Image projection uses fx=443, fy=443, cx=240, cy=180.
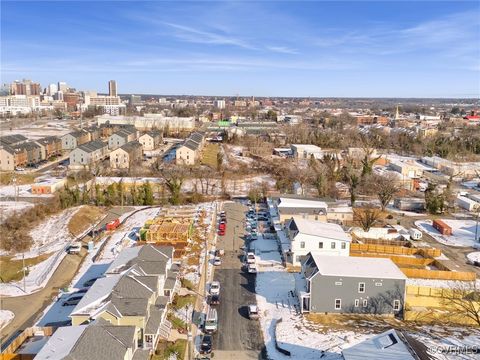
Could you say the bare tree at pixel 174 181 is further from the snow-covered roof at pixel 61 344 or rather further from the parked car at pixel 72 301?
the snow-covered roof at pixel 61 344

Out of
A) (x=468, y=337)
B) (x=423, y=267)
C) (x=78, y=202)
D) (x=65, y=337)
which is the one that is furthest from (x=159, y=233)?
Answer: (x=468, y=337)

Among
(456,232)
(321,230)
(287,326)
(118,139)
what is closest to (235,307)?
(287,326)

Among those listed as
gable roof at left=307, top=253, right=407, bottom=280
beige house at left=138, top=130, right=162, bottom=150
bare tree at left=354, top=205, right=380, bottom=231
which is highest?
beige house at left=138, top=130, right=162, bottom=150

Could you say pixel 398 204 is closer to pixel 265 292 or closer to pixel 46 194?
pixel 265 292

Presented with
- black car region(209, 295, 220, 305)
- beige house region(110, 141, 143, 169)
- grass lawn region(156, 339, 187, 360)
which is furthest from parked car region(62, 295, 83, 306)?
beige house region(110, 141, 143, 169)

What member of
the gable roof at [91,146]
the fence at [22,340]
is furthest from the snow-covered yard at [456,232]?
the gable roof at [91,146]

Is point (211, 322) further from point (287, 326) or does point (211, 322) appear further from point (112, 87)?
point (112, 87)

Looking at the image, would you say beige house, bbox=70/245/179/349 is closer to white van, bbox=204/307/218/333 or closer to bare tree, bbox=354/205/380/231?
white van, bbox=204/307/218/333
